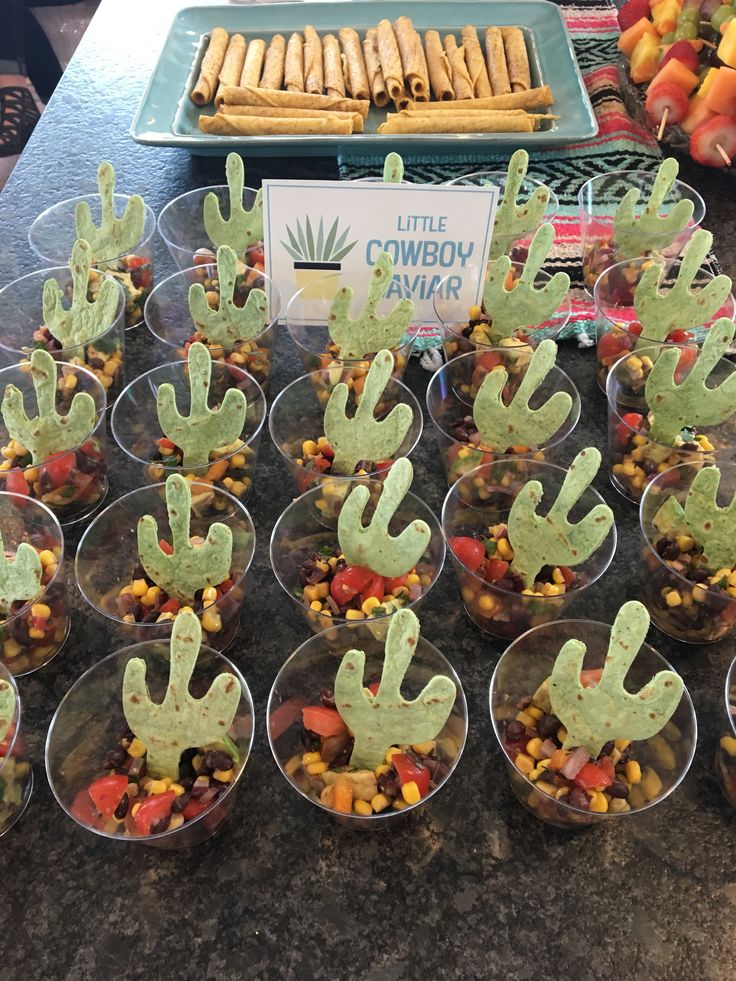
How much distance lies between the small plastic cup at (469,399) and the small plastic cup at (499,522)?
111 mm

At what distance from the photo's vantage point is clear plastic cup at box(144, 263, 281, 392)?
2.27 metres

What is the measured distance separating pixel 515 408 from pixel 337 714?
87cm

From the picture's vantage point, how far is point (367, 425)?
1.92 metres

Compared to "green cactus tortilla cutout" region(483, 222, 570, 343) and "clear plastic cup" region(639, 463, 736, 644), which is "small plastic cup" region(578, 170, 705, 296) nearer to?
"green cactus tortilla cutout" region(483, 222, 570, 343)

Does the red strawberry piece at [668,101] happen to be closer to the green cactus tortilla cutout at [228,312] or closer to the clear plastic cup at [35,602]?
the green cactus tortilla cutout at [228,312]

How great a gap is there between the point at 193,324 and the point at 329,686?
128 centimetres

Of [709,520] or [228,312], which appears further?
[228,312]

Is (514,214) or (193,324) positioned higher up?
(514,214)

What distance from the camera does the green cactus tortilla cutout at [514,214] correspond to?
2453 mm

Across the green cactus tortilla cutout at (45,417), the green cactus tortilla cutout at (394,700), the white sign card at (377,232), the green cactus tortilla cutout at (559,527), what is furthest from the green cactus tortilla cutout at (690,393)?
the green cactus tortilla cutout at (45,417)

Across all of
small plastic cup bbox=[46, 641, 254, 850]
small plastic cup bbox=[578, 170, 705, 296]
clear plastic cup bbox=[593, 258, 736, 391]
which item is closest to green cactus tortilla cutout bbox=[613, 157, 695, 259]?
small plastic cup bbox=[578, 170, 705, 296]

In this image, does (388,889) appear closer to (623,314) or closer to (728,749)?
(728,749)

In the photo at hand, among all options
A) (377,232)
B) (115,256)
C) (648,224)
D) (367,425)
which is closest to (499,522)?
(367,425)

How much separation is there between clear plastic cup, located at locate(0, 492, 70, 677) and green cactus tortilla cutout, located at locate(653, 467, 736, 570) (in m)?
1.37
